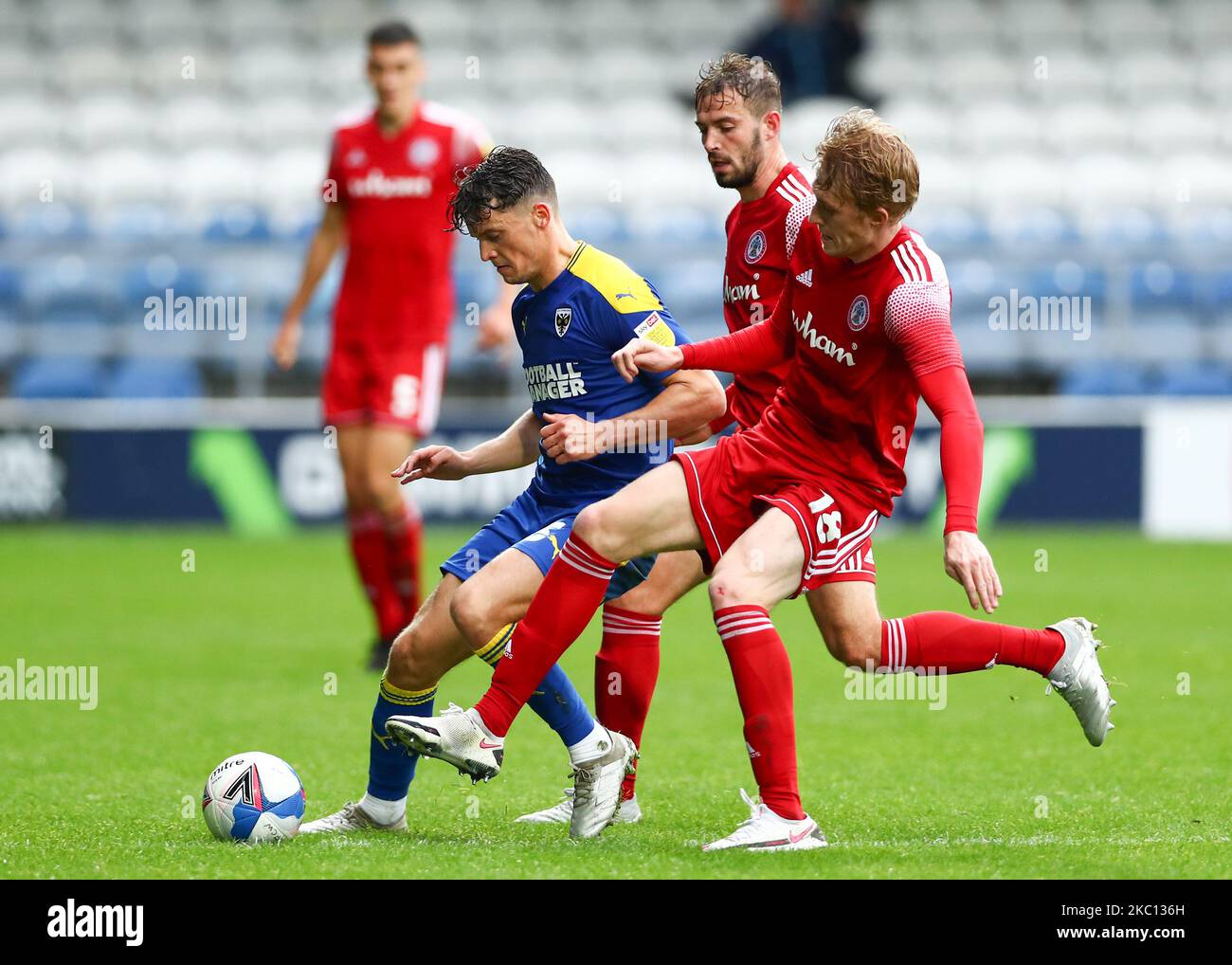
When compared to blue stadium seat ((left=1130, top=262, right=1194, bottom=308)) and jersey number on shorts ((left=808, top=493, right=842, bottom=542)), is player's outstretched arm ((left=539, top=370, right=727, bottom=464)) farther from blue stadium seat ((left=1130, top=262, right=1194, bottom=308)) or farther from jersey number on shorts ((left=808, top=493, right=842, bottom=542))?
blue stadium seat ((left=1130, top=262, right=1194, bottom=308))

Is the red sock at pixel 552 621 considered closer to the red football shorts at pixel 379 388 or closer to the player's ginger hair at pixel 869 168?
the player's ginger hair at pixel 869 168

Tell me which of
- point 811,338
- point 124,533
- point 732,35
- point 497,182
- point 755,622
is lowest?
point 124,533

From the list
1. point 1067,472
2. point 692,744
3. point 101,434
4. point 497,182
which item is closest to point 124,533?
point 101,434

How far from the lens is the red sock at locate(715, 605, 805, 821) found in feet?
13.7

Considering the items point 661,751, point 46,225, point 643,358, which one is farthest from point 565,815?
point 46,225

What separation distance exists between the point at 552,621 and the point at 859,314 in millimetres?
1088

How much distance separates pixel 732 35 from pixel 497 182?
47.9ft

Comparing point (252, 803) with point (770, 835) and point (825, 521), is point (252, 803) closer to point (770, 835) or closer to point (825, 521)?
point (770, 835)

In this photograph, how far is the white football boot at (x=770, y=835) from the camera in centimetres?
412

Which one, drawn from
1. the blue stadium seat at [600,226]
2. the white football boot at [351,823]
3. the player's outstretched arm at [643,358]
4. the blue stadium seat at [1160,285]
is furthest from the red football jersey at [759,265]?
the blue stadium seat at [1160,285]

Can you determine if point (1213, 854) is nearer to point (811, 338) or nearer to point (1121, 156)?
point (811, 338)

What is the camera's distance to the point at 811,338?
14.6 ft

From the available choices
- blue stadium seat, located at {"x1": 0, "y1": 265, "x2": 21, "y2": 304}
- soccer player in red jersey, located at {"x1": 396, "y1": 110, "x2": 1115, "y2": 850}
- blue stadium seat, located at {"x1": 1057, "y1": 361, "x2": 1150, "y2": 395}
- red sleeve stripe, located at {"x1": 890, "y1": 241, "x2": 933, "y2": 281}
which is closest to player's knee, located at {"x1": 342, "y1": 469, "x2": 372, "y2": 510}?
soccer player in red jersey, located at {"x1": 396, "y1": 110, "x2": 1115, "y2": 850}

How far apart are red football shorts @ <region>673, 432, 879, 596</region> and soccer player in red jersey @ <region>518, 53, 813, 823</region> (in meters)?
0.35
